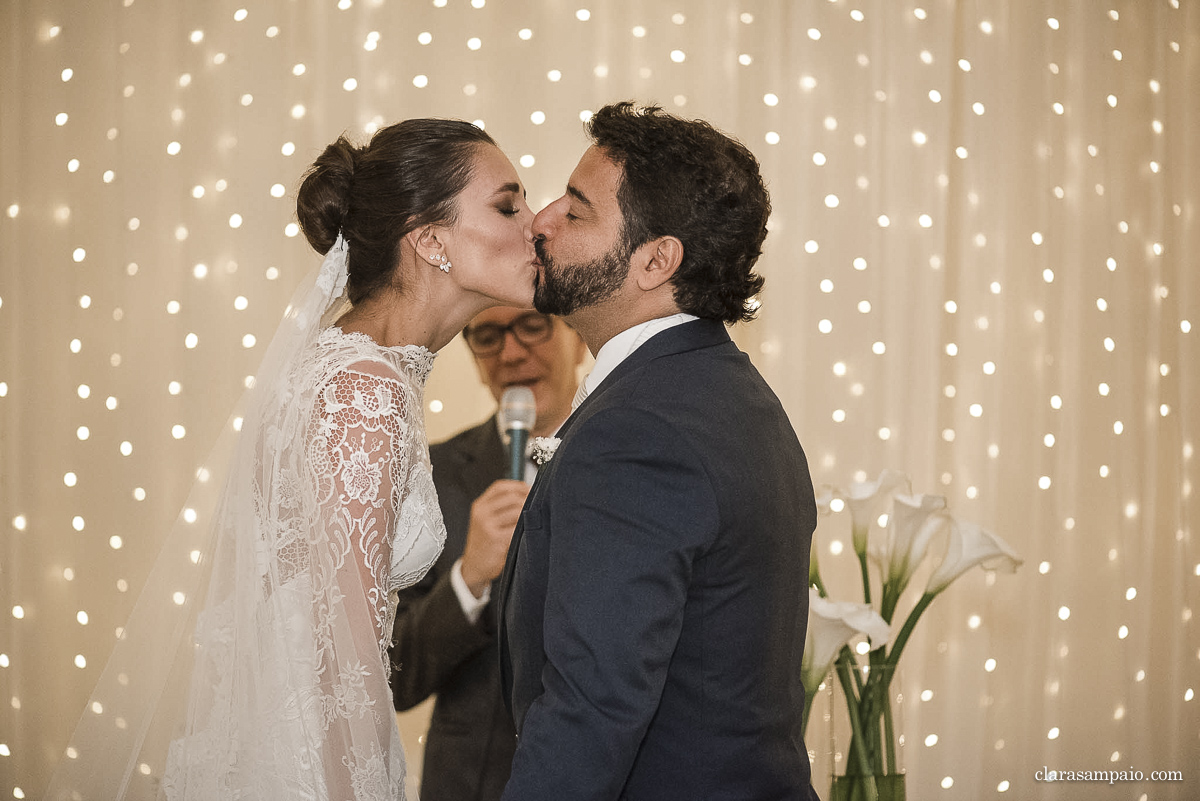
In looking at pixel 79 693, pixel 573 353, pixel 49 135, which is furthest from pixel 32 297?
pixel 573 353

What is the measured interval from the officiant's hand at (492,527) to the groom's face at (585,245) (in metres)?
0.37

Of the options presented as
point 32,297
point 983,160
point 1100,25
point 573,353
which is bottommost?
point 573,353

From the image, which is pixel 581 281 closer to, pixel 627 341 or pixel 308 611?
pixel 627 341

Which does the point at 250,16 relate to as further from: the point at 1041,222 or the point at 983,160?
the point at 1041,222

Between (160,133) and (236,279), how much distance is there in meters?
0.51

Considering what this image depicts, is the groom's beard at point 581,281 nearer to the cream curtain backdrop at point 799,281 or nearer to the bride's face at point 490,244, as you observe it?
the bride's face at point 490,244

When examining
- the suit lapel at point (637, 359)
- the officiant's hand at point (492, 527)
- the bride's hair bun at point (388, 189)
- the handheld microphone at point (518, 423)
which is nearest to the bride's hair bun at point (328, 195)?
the bride's hair bun at point (388, 189)

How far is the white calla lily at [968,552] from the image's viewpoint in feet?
7.16

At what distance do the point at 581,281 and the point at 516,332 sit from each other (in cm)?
101

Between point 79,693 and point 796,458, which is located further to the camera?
point 79,693

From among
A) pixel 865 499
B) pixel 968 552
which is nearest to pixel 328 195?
→ pixel 865 499

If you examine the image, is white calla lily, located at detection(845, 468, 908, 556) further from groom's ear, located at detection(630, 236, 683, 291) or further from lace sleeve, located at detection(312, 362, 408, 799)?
lace sleeve, located at detection(312, 362, 408, 799)

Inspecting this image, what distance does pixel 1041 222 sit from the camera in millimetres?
3139

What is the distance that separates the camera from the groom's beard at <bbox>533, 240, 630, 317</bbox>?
5.40ft
